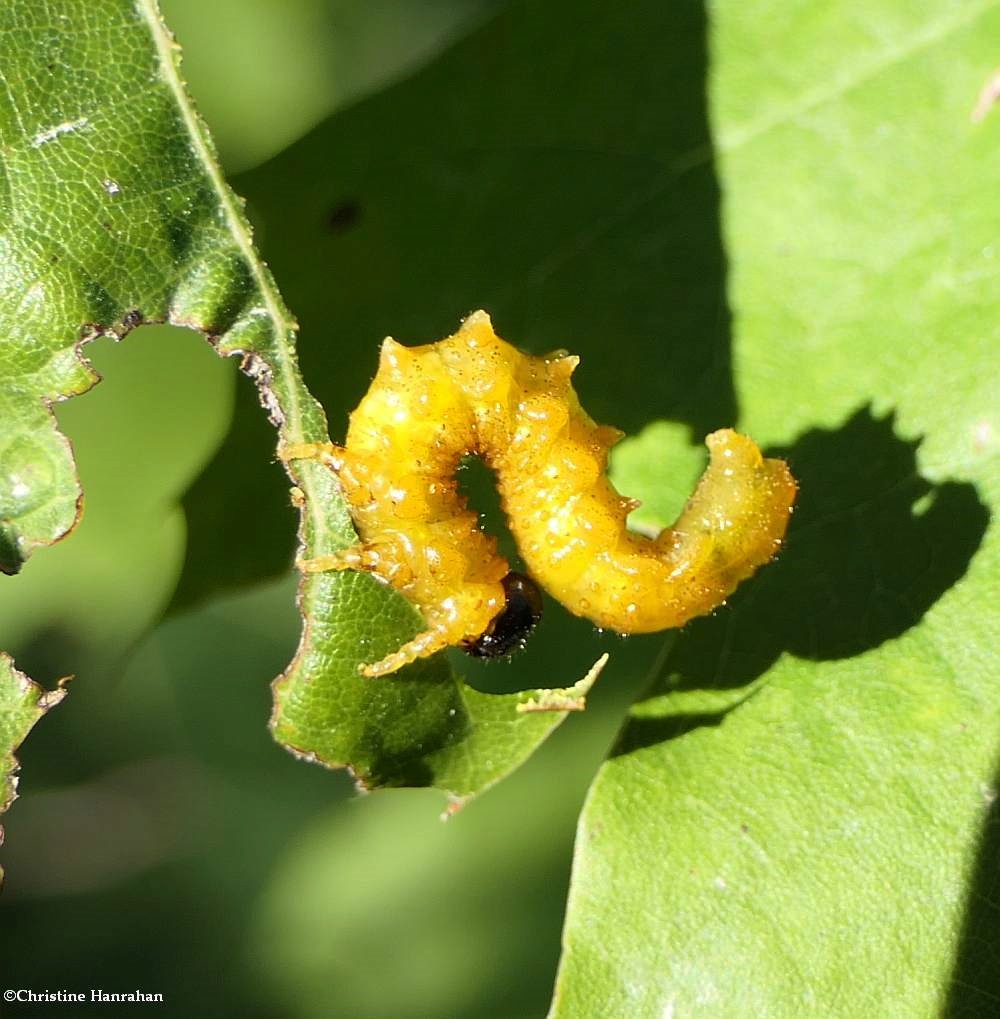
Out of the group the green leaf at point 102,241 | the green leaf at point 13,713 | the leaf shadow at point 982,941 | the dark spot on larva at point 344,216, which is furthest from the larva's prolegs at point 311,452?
the leaf shadow at point 982,941

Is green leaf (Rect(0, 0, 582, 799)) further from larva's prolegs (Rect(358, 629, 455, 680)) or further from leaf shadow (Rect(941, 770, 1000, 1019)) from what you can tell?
leaf shadow (Rect(941, 770, 1000, 1019))

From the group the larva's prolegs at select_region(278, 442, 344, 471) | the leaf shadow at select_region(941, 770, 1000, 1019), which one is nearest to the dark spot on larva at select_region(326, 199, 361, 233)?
the larva's prolegs at select_region(278, 442, 344, 471)

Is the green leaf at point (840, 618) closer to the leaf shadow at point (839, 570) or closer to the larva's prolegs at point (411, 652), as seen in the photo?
the leaf shadow at point (839, 570)

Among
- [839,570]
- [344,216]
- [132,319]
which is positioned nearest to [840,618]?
[839,570]

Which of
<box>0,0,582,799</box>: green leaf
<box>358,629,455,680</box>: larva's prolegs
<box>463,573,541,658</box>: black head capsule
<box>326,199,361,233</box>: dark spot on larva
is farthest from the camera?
<box>326,199,361,233</box>: dark spot on larva

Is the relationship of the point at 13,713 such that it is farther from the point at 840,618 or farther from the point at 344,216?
the point at 840,618

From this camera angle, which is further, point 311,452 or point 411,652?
point 411,652

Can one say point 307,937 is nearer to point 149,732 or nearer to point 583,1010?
point 149,732
